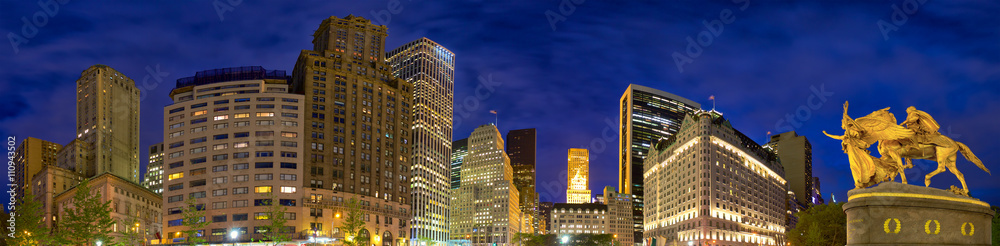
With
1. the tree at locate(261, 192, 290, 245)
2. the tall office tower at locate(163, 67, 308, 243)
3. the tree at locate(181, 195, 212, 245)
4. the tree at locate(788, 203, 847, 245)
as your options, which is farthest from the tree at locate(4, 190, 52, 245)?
the tree at locate(788, 203, 847, 245)

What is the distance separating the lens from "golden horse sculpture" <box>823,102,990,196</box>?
4866 centimetres

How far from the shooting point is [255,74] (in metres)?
178

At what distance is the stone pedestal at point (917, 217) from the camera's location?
46.8 metres

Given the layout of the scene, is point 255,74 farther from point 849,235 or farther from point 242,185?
point 849,235

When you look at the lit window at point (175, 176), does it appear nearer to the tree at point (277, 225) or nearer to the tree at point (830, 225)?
the tree at point (277, 225)

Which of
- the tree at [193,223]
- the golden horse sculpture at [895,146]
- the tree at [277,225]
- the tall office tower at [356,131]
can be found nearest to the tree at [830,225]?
the golden horse sculpture at [895,146]

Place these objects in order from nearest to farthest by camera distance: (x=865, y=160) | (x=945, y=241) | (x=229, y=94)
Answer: (x=945, y=241) < (x=865, y=160) < (x=229, y=94)

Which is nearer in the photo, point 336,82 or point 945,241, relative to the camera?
point 945,241

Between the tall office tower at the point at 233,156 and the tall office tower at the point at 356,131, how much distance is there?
372 cm

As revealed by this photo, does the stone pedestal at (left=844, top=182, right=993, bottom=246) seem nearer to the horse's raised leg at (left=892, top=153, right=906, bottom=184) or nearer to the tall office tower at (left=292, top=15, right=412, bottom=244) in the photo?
the horse's raised leg at (left=892, top=153, right=906, bottom=184)

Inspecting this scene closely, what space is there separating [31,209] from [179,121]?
81.3m

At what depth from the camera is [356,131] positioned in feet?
571

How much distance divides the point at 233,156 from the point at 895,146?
137 m

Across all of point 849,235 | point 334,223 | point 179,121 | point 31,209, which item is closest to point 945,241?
point 849,235
